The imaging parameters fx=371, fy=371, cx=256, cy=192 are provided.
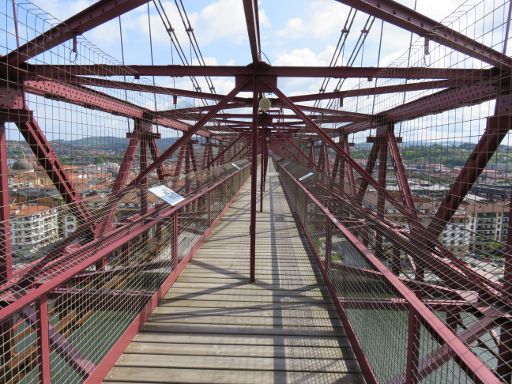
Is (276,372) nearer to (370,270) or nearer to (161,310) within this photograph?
(370,270)

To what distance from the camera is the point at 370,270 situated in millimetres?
2941

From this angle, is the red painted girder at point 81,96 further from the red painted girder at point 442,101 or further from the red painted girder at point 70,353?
the red painted girder at point 442,101

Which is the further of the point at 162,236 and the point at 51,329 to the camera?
the point at 162,236

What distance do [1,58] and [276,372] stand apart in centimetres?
477

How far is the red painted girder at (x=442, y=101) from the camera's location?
4238 millimetres

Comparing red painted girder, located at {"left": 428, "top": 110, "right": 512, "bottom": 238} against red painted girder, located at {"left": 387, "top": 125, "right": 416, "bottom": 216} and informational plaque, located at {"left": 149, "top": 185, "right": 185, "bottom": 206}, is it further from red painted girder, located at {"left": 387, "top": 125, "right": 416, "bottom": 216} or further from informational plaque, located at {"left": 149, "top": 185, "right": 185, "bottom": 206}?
informational plaque, located at {"left": 149, "top": 185, "right": 185, "bottom": 206}

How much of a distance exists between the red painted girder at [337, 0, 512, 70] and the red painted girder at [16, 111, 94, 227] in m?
4.06

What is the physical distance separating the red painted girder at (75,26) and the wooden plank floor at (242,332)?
11.1 feet

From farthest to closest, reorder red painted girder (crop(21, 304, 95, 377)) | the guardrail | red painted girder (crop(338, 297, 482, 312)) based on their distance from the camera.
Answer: red painted girder (crop(21, 304, 95, 377)) → red painted girder (crop(338, 297, 482, 312)) → the guardrail

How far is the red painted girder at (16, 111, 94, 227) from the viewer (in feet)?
16.0

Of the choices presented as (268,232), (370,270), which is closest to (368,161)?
(268,232)

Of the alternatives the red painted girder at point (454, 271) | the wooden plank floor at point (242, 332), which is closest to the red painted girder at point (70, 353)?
the wooden plank floor at point (242, 332)

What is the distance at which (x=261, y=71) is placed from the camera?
16.1 ft

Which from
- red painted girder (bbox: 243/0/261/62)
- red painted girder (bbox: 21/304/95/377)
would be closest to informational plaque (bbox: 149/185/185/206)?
red painted girder (bbox: 21/304/95/377)
